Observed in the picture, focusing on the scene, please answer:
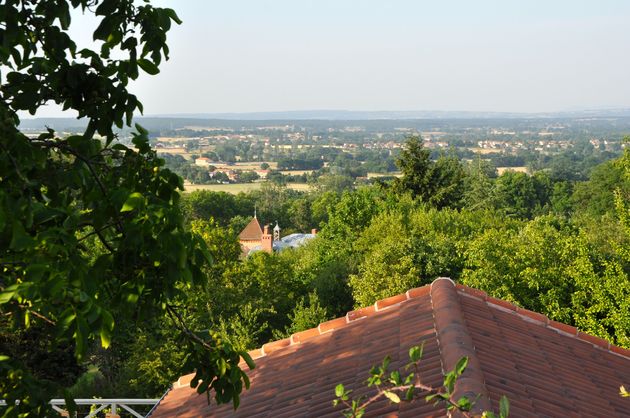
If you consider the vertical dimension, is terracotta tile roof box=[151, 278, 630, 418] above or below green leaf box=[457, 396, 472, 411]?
below

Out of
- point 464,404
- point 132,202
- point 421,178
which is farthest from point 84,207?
point 421,178

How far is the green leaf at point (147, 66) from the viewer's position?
4238mm

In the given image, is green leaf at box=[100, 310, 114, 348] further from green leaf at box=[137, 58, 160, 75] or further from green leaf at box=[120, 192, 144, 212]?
green leaf at box=[137, 58, 160, 75]

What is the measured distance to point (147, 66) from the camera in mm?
Answer: 4254

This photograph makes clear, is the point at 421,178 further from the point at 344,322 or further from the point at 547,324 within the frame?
the point at 344,322

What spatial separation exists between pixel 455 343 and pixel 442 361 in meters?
0.30

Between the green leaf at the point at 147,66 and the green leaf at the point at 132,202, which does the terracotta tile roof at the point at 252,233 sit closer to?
the green leaf at the point at 147,66

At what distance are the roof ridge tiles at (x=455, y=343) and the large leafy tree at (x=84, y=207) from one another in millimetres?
1606

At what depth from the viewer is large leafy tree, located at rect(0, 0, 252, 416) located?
3.10m

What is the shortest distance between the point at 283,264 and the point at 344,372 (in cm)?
2259

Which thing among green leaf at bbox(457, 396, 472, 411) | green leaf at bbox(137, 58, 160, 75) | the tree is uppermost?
green leaf at bbox(137, 58, 160, 75)

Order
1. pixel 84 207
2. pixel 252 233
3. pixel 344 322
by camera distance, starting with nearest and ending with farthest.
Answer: pixel 84 207
pixel 344 322
pixel 252 233

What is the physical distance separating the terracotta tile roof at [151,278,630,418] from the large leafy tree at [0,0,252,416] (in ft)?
5.89

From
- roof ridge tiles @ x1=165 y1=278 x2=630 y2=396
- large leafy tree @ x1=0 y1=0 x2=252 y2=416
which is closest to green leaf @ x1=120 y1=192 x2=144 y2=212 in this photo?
large leafy tree @ x1=0 y1=0 x2=252 y2=416
